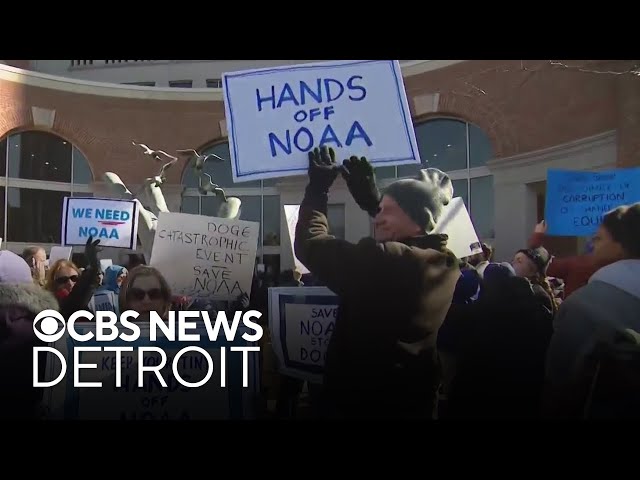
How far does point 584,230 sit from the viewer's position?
3096mm

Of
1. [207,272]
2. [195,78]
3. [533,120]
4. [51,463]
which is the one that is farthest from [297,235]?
[51,463]

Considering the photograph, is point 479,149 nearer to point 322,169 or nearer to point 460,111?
point 460,111

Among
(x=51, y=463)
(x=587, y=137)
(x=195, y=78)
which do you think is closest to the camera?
(x=587, y=137)

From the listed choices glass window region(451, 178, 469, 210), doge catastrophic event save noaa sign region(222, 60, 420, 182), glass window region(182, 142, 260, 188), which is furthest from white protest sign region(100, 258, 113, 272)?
glass window region(451, 178, 469, 210)

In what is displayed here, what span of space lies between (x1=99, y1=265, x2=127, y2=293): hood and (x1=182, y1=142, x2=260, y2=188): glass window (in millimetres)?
529

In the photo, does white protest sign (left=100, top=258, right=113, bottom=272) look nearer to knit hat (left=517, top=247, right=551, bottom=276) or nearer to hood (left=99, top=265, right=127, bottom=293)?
hood (left=99, top=265, right=127, bottom=293)

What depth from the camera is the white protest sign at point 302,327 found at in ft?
10.4

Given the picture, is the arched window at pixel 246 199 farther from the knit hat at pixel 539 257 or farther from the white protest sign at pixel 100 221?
the knit hat at pixel 539 257

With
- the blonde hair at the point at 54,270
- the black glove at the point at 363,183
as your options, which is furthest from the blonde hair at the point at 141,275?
the black glove at the point at 363,183

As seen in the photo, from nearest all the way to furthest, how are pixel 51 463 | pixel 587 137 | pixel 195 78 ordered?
1. pixel 587 137
2. pixel 195 78
3. pixel 51 463

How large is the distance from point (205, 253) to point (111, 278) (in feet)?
1.53

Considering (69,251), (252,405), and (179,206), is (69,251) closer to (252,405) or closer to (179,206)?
(179,206)

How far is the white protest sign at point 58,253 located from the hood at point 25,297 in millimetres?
148

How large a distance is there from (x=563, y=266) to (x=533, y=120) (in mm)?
708
